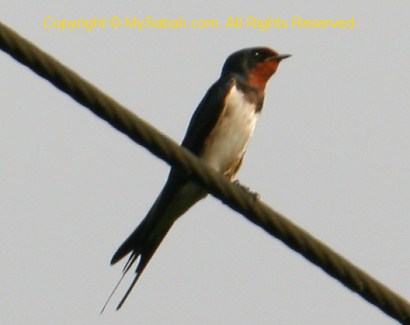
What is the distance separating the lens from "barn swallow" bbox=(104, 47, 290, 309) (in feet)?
18.4

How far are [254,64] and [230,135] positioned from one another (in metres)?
0.60

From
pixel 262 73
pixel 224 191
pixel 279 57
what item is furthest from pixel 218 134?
pixel 224 191

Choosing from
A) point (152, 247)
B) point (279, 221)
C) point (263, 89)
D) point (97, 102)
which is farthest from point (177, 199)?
point (97, 102)

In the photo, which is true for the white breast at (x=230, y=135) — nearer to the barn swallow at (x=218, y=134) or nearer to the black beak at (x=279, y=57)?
the barn swallow at (x=218, y=134)

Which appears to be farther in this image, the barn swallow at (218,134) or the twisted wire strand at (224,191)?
the barn swallow at (218,134)

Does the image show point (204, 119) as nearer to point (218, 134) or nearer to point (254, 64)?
point (218, 134)

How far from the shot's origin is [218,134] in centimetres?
584

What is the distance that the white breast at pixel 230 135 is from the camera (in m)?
5.82

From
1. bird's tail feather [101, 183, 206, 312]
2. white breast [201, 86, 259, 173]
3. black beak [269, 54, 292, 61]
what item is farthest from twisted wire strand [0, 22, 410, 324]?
black beak [269, 54, 292, 61]

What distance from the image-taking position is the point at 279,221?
3490 millimetres

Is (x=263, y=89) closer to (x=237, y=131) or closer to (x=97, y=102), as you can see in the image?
(x=237, y=131)

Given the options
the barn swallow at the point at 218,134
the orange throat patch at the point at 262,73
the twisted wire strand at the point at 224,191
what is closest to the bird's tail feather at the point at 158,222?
the barn swallow at the point at 218,134

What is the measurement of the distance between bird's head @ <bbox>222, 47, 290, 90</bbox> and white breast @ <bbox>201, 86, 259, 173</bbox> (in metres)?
0.29

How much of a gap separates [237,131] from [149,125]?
2604 millimetres
